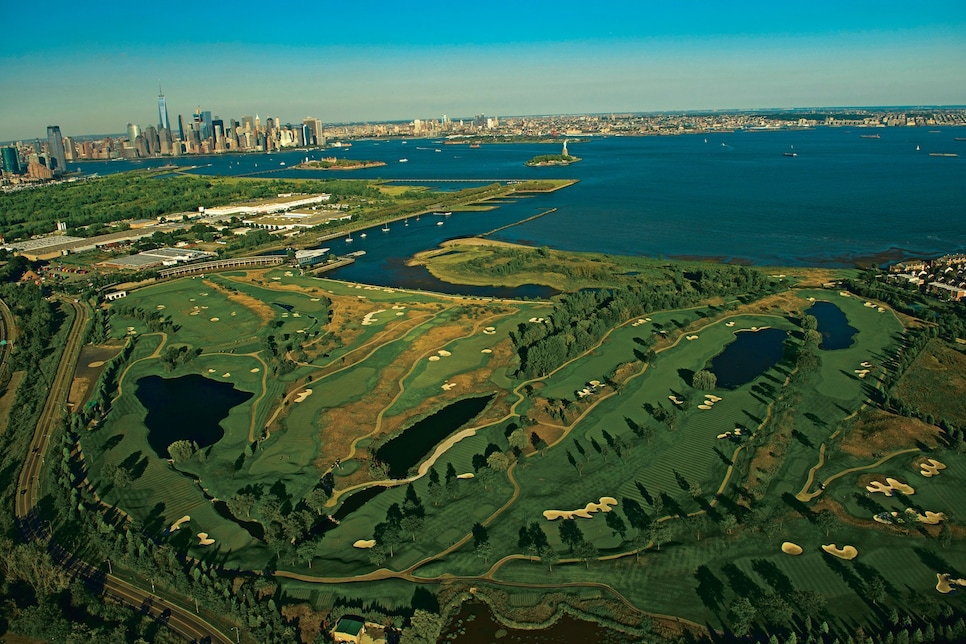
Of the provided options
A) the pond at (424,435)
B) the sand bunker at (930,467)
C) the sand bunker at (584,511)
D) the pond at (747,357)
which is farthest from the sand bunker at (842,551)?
the pond at (424,435)

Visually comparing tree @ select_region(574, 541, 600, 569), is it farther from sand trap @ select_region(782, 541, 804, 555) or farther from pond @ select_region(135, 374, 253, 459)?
pond @ select_region(135, 374, 253, 459)

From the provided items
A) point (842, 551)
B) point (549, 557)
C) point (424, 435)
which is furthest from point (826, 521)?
point (424, 435)

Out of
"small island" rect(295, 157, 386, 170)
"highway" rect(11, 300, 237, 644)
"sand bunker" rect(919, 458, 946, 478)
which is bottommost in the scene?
"highway" rect(11, 300, 237, 644)

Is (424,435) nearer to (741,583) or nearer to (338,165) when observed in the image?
(741,583)

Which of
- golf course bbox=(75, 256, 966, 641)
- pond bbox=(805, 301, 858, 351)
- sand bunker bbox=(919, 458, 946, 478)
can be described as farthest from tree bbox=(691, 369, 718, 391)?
pond bbox=(805, 301, 858, 351)

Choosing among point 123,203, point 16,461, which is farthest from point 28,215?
point 16,461

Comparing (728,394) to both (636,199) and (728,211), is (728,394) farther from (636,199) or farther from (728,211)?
(636,199)
